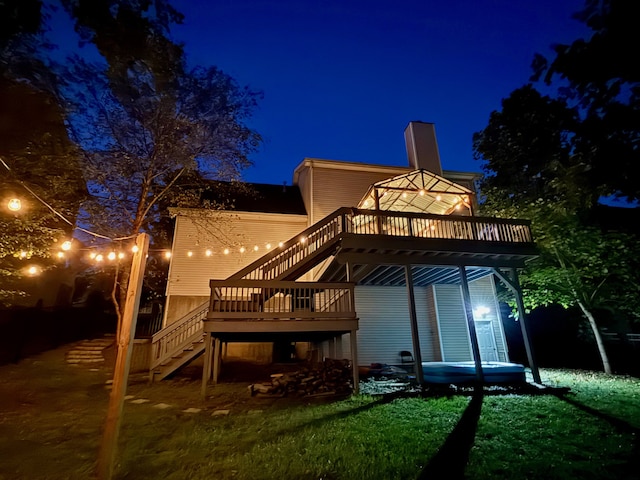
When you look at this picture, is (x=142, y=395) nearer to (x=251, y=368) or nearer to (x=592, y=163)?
(x=251, y=368)

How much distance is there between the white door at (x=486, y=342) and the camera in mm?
12703

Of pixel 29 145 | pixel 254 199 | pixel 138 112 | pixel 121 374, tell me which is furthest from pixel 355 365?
pixel 29 145

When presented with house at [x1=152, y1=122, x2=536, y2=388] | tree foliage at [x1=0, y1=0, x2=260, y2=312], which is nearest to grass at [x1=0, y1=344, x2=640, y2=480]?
house at [x1=152, y1=122, x2=536, y2=388]

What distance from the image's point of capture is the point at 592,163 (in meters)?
7.29

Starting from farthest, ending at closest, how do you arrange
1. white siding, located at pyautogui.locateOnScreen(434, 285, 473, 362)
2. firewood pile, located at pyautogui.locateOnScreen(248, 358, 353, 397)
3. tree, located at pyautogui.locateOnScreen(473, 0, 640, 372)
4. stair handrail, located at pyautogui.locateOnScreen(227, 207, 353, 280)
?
white siding, located at pyautogui.locateOnScreen(434, 285, 473, 362), stair handrail, located at pyautogui.locateOnScreen(227, 207, 353, 280), firewood pile, located at pyautogui.locateOnScreen(248, 358, 353, 397), tree, located at pyautogui.locateOnScreen(473, 0, 640, 372)

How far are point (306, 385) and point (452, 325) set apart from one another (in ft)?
25.2

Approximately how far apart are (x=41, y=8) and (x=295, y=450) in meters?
13.8

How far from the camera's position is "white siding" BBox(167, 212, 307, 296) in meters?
12.5

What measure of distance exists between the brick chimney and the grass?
11.0 m

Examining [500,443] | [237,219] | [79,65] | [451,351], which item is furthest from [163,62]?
[451,351]

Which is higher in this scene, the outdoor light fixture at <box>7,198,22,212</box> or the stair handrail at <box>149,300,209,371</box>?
the outdoor light fixture at <box>7,198,22,212</box>

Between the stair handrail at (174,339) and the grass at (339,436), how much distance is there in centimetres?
174

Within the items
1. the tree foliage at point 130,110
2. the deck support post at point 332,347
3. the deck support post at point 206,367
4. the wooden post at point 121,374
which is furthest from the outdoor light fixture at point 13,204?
the deck support post at point 332,347

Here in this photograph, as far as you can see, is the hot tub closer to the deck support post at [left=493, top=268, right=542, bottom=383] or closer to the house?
the deck support post at [left=493, top=268, right=542, bottom=383]
